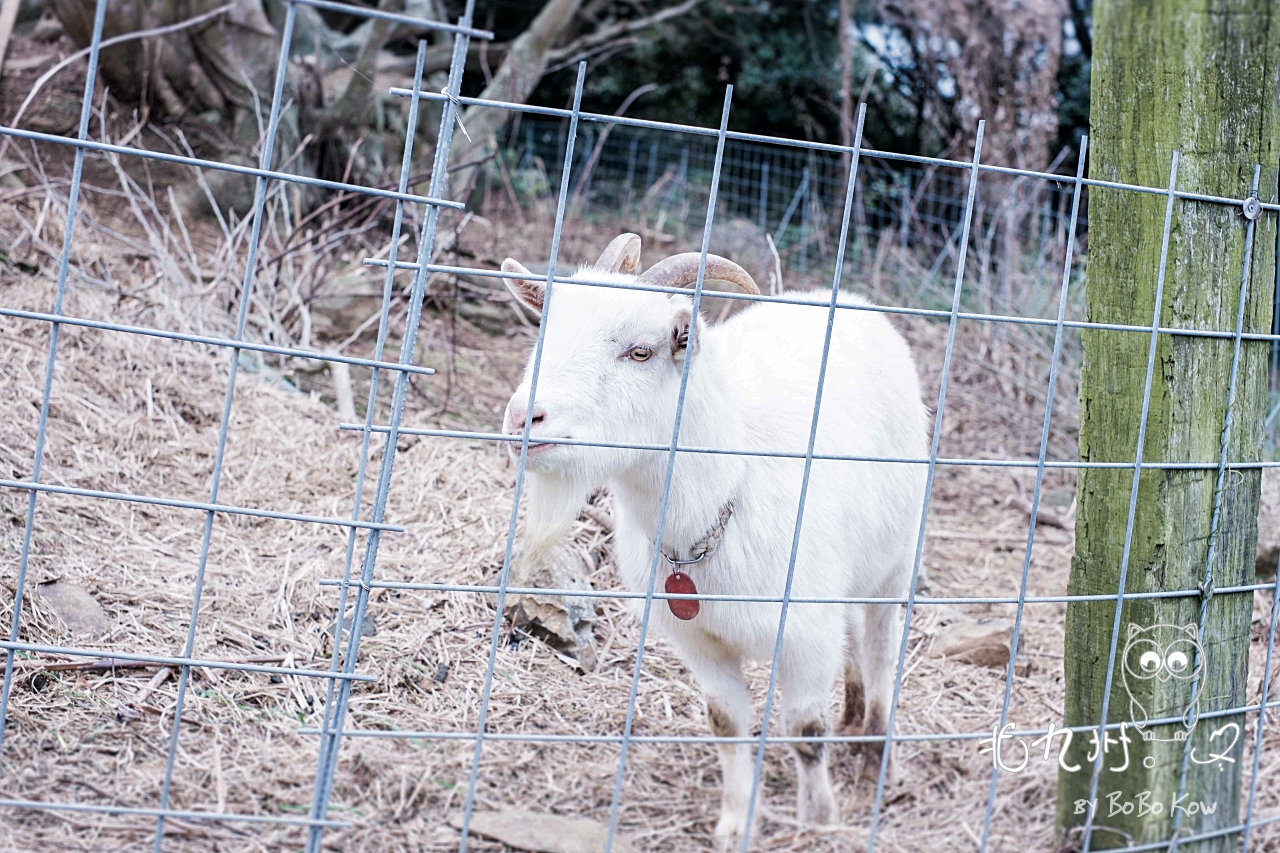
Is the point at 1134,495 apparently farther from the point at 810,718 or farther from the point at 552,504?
the point at 552,504

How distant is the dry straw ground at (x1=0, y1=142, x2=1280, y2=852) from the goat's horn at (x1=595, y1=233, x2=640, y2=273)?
54.5 inches

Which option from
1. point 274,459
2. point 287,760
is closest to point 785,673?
point 287,760

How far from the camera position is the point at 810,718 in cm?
313

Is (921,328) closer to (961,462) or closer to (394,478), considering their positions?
(394,478)

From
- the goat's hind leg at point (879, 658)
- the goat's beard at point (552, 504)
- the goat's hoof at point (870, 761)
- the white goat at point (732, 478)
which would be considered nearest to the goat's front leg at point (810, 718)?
the white goat at point (732, 478)

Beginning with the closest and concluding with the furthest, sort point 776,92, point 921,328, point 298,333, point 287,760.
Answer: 1. point 287,760
2. point 298,333
3. point 921,328
4. point 776,92

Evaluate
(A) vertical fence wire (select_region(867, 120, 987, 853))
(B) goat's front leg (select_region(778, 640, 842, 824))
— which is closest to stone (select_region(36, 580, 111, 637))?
(B) goat's front leg (select_region(778, 640, 842, 824))

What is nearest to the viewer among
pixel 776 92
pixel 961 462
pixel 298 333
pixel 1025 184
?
pixel 961 462

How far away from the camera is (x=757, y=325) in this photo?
3.96 metres

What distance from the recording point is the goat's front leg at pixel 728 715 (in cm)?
309

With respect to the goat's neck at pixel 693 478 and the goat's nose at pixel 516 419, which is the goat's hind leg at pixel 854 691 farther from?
the goat's nose at pixel 516 419

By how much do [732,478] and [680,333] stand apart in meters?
0.44

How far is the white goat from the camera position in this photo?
8.94ft

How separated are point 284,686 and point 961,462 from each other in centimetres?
207
